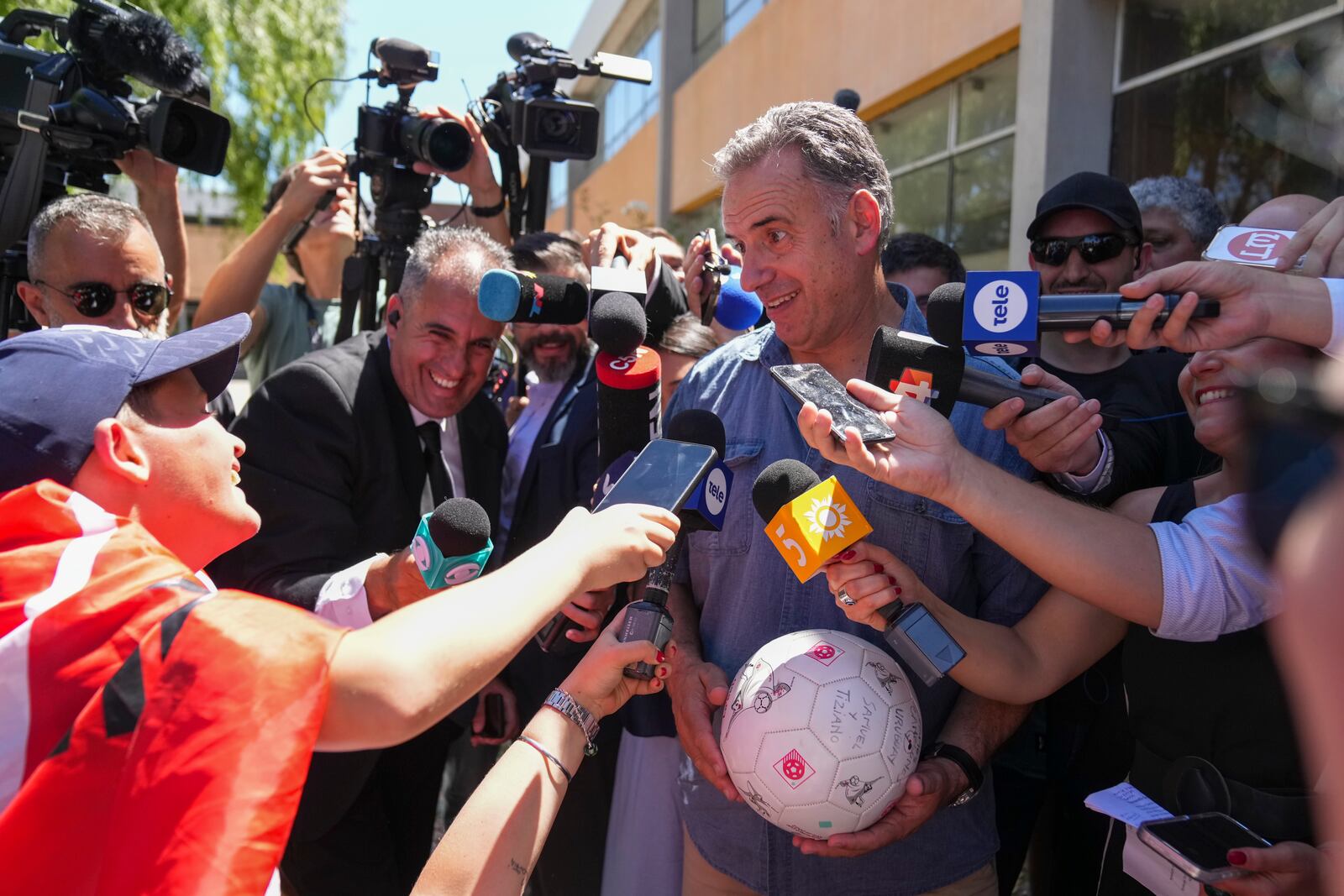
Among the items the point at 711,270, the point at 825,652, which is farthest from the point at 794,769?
the point at 711,270

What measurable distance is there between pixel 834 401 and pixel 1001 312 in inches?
14.1

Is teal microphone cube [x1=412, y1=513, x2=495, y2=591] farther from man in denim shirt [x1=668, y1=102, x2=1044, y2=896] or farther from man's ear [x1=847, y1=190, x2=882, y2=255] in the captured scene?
man's ear [x1=847, y1=190, x2=882, y2=255]

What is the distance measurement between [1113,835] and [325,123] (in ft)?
42.2

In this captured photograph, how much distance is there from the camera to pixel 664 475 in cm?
176

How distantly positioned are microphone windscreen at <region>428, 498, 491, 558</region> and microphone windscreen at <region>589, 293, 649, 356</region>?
485mm

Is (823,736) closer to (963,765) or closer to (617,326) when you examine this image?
(963,765)

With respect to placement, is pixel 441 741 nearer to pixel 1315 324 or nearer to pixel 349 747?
pixel 349 747

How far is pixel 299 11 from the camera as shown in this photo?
450 inches

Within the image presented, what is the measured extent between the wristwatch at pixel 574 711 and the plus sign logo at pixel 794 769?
14.3 inches

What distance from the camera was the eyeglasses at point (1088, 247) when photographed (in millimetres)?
3139

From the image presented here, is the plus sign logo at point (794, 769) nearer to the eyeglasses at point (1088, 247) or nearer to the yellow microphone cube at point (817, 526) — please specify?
the yellow microphone cube at point (817, 526)

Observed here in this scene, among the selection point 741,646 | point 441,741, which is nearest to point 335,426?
point 441,741

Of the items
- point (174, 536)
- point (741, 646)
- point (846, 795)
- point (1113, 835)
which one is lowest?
point (1113, 835)

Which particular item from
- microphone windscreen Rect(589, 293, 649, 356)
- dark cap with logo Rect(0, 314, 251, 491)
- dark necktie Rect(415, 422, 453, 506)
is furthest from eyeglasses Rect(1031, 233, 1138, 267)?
dark cap with logo Rect(0, 314, 251, 491)
